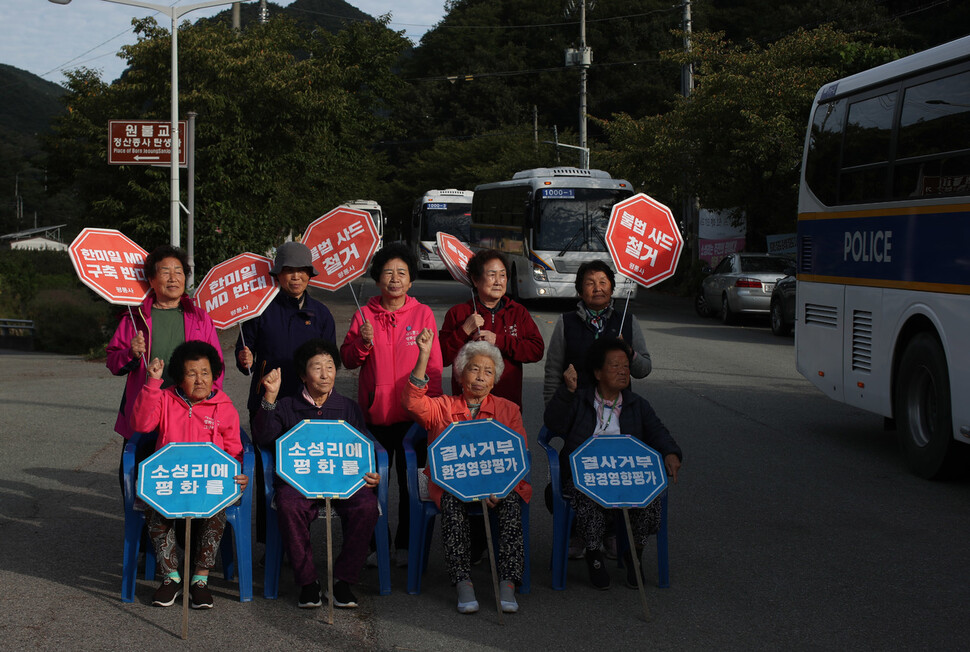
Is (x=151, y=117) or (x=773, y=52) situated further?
(x=773, y=52)

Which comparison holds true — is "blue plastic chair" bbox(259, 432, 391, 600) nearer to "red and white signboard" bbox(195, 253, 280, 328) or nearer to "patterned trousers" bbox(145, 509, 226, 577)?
"patterned trousers" bbox(145, 509, 226, 577)

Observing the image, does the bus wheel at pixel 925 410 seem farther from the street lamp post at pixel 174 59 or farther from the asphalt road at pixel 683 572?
the street lamp post at pixel 174 59

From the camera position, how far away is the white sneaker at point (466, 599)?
16.5 feet

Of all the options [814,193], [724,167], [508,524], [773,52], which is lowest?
[508,524]

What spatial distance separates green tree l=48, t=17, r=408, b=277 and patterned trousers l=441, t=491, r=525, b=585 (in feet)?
53.5

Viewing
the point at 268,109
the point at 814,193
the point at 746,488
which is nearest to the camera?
the point at 746,488

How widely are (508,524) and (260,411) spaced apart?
4.35 feet

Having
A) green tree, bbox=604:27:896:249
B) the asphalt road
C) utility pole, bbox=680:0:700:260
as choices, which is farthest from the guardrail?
utility pole, bbox=680:0:700:260

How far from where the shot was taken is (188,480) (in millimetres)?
5059

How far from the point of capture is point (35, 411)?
11461 millimetres

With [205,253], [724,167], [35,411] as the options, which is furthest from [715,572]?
[724,167]

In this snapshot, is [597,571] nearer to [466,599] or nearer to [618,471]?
[618,471]

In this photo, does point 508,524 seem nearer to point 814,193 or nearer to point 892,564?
point 892,564

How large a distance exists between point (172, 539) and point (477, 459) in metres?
1.46
